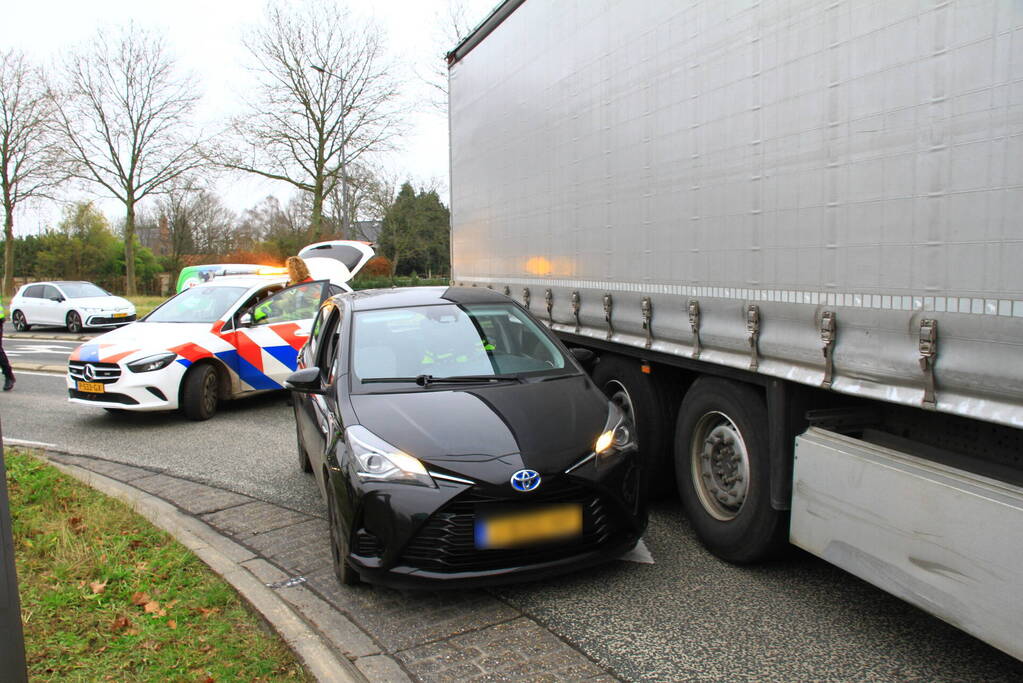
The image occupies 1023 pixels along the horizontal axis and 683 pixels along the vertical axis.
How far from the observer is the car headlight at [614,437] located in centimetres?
409

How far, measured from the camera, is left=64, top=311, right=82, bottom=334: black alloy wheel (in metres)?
22.1

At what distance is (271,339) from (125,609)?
578 centimetres

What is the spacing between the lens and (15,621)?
2584 mm

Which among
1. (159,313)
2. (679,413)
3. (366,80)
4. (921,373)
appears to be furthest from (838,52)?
(366,80)

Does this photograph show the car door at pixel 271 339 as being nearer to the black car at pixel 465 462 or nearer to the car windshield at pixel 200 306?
the car windshield at pixel 200 306

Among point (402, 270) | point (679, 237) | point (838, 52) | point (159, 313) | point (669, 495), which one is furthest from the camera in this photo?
point (402, 270)

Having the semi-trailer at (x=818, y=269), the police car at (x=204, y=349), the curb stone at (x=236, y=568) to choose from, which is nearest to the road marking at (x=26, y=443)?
the police car at (x=204, y=349)

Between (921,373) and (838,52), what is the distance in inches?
54.2

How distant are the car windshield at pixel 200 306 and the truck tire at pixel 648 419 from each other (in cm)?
571

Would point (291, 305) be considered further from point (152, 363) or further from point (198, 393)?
point (152, 363)

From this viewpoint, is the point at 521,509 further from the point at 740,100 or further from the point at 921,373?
the point at 740,100

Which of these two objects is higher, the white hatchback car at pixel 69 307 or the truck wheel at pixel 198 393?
the white hatchback car at pixel 69 307

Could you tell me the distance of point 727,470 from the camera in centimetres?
434

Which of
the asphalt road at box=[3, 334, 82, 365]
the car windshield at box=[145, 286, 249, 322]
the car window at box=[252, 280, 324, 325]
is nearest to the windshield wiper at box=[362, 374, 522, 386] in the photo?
the car window at box=[252, 280, 324, 325]
